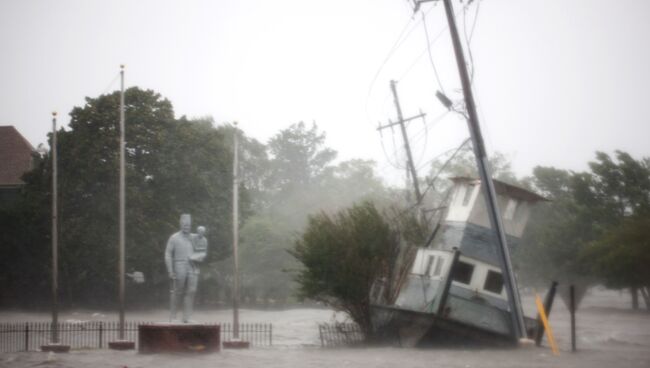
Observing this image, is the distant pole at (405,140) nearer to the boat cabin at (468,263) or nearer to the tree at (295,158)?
the boat cabin at (468,263)

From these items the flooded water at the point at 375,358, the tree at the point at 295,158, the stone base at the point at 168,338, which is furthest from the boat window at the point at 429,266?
the tree at the point at 295,158

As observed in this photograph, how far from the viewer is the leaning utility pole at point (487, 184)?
778 inches

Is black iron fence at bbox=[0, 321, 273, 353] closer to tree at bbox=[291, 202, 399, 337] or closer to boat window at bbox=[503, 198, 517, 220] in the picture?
tree at bbox=[291, 202, 399, 337]

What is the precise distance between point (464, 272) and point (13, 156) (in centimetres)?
4662

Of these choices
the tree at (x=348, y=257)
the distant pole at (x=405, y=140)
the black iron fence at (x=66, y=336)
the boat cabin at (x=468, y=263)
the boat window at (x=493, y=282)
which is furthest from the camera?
the distant pole at (x=405, y=140)

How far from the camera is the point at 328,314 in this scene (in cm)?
5531

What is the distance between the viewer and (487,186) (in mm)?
20234

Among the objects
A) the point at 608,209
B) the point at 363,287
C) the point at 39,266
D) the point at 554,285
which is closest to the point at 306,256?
the point at 363,287

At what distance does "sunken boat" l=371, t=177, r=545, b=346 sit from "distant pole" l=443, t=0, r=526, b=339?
4.39 meters

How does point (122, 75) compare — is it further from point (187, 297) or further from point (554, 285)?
point (554, 285)

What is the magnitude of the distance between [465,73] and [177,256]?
10.3 meters

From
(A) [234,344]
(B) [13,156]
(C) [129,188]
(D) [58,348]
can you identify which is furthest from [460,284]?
(B) [13,156]

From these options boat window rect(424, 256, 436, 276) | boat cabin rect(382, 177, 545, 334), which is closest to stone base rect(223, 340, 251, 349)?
boat cabin rect(382, 177, 545, 334)

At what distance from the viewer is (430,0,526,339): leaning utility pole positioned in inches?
778
